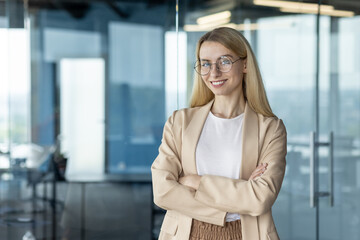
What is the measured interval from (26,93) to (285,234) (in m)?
2.17

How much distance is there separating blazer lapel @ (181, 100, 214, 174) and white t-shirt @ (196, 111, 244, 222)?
2cm

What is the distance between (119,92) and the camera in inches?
161

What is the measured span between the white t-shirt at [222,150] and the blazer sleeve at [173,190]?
2.8 inches

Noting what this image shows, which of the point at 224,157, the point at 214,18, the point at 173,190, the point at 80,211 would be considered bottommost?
the point at 80,211

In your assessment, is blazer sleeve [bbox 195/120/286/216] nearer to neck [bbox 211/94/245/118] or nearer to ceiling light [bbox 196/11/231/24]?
neck [bbox 211/94/245/118]

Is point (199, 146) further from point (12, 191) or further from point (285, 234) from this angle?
point (12, 191)

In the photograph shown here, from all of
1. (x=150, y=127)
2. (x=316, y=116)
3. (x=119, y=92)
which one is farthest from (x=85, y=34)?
(x=316, y=116)

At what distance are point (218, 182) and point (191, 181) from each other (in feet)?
0.33

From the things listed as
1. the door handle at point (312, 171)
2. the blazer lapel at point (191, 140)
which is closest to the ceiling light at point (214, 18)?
the door handle at point (312, 171)

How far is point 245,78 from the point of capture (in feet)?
5.91

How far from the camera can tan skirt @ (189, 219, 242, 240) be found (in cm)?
168

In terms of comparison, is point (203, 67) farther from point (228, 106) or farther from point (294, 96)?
point (294, 96)

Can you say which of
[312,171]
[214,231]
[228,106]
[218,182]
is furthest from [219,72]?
[312,171]

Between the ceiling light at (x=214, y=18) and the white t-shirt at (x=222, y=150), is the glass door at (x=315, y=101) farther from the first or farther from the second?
the white t-shirt at (x=222, y=150)
